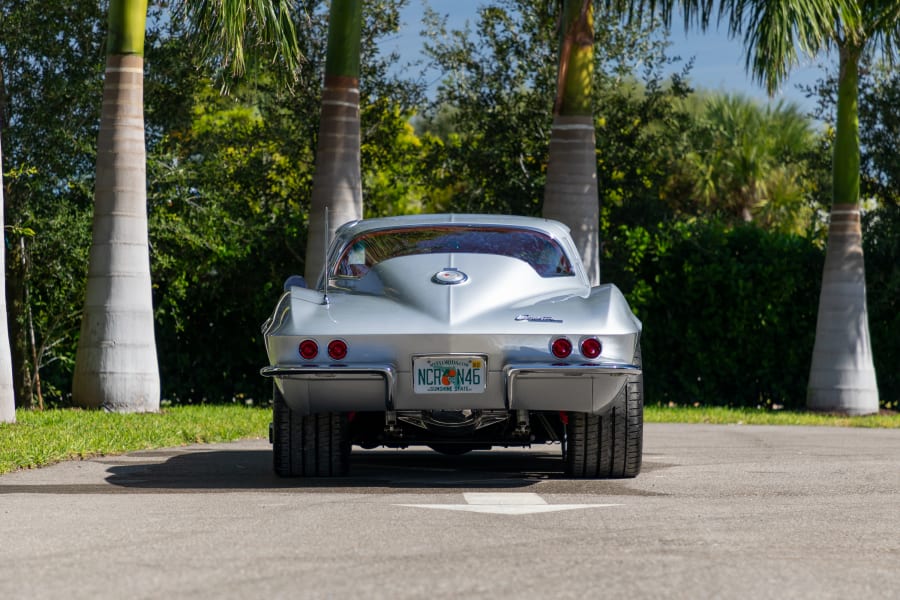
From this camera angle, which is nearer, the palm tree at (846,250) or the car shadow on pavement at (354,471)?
A: the car shadow on pavement at (354,471)

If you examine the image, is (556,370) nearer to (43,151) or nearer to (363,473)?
(363,473)

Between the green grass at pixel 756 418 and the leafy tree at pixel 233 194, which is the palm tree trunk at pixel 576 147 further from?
the leafy tree at pixel 233 194

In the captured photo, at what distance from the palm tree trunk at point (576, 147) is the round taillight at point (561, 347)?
8.66m

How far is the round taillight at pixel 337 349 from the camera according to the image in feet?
22.9

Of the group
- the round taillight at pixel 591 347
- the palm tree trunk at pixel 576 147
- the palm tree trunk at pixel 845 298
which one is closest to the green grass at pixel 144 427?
the palm tree trunk at pixel 845 298

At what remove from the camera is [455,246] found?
8109mm

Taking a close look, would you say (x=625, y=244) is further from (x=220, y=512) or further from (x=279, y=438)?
(x=220, y=512)

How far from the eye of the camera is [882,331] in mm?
18703

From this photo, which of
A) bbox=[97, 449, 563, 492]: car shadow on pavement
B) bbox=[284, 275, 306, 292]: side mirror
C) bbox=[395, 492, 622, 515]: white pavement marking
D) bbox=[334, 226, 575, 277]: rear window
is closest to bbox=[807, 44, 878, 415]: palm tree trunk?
bbox=[97, 449, 563, 492]: car shadow on pavement

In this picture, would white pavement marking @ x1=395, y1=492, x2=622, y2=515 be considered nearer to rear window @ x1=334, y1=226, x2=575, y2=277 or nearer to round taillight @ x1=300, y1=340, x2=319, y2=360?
round taillight @ x1=300, y1=340, x2=319, y2=360

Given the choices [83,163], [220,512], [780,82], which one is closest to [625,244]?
[780,82]

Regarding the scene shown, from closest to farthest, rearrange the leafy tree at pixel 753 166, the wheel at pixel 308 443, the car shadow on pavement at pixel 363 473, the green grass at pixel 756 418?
the car shadow on pavement at pixel 363 473 < the wheel at pixel 308 443 < the green grass at pixel 756 418 < the leafy tree at pixel 753 166

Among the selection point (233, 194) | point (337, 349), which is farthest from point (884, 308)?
point (337, 349)

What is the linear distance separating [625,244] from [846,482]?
35.6 feet
